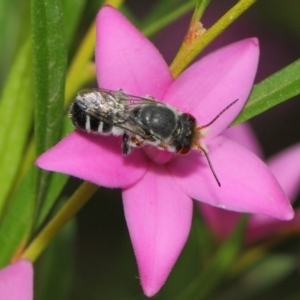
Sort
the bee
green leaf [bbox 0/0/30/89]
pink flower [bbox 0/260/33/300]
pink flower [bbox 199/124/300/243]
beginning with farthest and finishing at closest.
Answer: pink flower [bbox 199/124/300/243]
green leaf [bbox 0/0/30/89]
the bee
pink flower [bbox 0/260/33/300]

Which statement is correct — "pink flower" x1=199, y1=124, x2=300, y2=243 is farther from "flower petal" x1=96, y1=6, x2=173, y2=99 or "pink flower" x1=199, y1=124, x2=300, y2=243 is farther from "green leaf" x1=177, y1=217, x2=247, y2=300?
"flower petal" x1=96, y1=6, x2=173, y2=99

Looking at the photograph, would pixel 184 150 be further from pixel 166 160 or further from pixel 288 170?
pixel 288 170

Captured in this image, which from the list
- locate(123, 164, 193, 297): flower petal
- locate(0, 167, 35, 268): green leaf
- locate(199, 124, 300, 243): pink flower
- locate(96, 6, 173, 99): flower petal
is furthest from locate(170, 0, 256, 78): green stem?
locate(199, 124, 300, 243): pink flower

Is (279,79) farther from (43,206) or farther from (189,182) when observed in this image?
(43,206)

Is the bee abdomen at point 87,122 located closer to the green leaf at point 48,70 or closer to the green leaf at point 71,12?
the green leaf at point 48,70

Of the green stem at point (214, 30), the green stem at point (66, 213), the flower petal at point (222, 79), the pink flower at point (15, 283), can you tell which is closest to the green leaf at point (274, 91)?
the flower petal at point (222, 79)

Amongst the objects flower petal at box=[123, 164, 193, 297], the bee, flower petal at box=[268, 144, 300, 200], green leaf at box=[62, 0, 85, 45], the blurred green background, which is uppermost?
the bee

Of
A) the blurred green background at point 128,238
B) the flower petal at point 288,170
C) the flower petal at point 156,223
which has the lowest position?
the blurred green background at point 128,238
